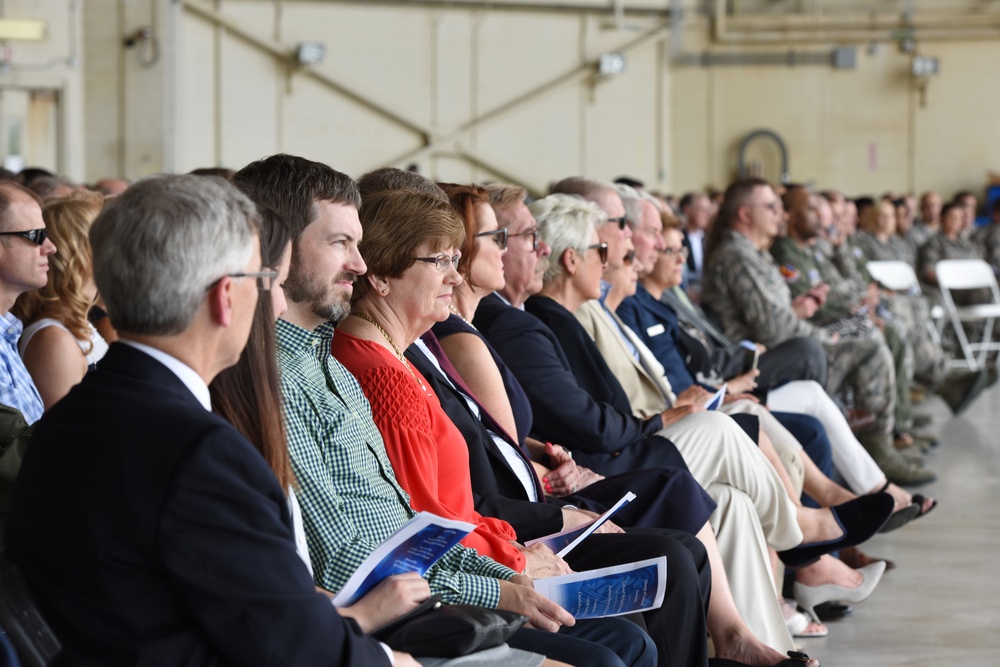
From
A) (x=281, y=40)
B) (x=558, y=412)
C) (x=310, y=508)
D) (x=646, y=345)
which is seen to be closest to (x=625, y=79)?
(x=281, y=40)

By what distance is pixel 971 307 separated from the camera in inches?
419

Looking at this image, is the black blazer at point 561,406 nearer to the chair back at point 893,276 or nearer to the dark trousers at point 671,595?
the dark trousers at point 671,595

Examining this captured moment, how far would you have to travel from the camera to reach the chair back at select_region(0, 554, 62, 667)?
54.2 inches

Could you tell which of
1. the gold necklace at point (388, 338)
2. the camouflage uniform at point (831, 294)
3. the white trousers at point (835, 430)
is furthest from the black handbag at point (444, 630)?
the camouflage uniform at point (831, 294)

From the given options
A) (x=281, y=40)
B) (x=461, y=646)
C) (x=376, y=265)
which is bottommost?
(x=461, y=646)

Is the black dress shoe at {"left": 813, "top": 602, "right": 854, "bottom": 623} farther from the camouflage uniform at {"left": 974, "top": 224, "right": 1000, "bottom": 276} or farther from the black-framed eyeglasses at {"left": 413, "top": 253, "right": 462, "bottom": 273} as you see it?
the camouflage uniform at {"left": 974, "top": 224, "right": 1000, "bottom": 276}

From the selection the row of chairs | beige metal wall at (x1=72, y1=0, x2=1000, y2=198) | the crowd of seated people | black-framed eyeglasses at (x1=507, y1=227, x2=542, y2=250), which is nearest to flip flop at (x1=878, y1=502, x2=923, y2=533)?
the crowd of seated people

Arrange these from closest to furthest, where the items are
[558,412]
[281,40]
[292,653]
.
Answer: [292,653] → [558,412] → [281,40]

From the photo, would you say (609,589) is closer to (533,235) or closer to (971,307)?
(533,235)

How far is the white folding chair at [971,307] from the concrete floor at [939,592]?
4.20 meters

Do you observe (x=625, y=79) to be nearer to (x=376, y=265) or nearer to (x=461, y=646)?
(x=376, y=265)

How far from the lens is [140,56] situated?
1180cm

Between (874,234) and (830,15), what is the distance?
4.45 m

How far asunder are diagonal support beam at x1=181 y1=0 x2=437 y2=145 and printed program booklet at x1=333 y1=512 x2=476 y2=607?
11628 millimetres
